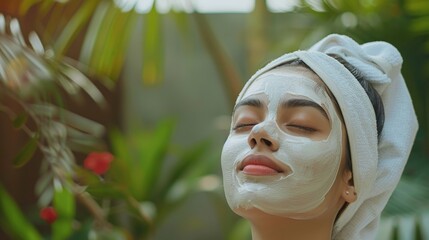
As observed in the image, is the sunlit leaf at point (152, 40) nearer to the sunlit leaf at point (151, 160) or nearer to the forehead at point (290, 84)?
the sunlit leaf at point (151, 160)

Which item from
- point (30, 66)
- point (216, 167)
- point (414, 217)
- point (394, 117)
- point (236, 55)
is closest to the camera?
point (394, 117)

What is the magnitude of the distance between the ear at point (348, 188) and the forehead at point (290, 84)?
0.40ft

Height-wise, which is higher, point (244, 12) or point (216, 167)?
point (244, 12)

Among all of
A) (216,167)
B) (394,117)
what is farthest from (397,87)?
(216,167)

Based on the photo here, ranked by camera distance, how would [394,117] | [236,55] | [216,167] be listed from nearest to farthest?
[394,117] < [216,167] < [236,55]

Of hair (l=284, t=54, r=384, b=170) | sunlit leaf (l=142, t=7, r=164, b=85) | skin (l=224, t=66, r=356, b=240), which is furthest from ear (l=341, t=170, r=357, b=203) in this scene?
sunlit leaf (l=142, t=7, r=164, b=85)

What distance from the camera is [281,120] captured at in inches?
45.8

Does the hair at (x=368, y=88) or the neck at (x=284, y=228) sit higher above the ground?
the hair at (x=368, y=88)

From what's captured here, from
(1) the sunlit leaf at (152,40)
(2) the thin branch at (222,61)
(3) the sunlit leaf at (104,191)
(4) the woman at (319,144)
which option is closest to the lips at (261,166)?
(4) the woman at (319,144)

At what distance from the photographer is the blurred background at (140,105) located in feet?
5.61

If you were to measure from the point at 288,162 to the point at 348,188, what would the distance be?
0.47ft

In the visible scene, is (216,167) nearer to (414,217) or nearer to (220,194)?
(220,194)

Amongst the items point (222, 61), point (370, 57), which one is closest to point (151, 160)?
point (222, 61)

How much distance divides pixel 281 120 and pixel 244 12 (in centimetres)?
227
